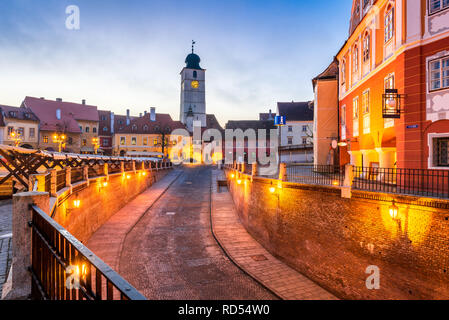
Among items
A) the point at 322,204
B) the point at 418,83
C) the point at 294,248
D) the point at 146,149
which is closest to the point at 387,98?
the point at 418,83

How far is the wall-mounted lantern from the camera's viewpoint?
1180 centimetres

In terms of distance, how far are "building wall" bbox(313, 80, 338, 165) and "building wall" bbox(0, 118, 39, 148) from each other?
1927 inches

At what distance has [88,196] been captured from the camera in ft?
55.1

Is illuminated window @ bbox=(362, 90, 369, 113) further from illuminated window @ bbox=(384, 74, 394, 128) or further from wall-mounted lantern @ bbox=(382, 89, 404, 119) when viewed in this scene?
wall-mounted lantern @ bbox=(382, 89, 404, 119)

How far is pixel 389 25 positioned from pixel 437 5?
2393 millimetres

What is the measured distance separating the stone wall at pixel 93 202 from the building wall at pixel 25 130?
31.3m

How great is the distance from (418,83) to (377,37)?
4.69 meters

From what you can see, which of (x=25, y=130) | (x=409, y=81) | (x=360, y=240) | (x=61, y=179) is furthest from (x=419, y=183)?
(x=25, y=130)

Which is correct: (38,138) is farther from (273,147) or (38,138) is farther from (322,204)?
(322,204)

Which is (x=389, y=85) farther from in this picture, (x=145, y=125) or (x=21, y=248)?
(x=145, y=125)

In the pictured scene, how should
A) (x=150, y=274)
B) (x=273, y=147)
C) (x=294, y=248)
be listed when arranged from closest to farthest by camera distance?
(x=150, y=274) → (x=294, y=248) → (x=273, y=147)

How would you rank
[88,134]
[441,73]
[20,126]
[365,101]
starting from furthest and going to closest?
[88,134]
[20,126]
[365,101]
[441,73]

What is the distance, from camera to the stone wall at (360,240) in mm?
8625

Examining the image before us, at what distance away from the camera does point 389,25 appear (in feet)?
43.3
